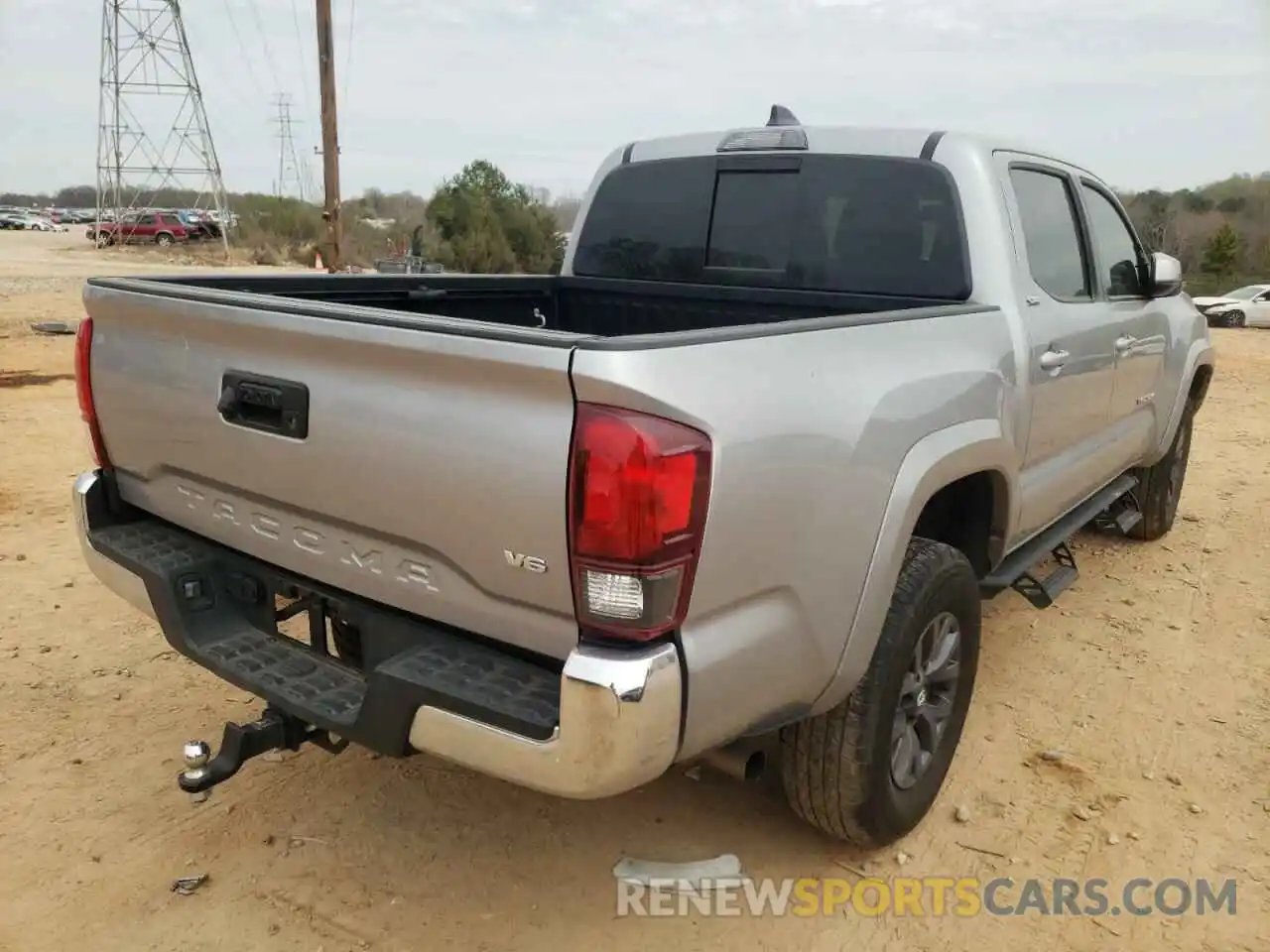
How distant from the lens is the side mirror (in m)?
4.32

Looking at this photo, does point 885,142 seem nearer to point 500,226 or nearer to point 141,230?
point 500,226

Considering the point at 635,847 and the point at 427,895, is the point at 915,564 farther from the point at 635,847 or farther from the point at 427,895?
the point at 427,895

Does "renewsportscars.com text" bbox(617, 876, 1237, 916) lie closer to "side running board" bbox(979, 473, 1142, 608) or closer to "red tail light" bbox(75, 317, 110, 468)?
"side running board" bbox(979, 473, 1142, 608)

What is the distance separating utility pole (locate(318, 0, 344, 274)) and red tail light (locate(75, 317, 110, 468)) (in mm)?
13328

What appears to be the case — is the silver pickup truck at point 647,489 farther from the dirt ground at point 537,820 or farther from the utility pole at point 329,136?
the utility pole at point 329,136

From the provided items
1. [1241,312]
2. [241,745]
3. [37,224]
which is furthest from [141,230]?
[241,745]

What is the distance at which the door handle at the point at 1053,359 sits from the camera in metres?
3.32

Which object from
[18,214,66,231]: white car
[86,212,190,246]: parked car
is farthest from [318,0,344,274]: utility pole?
[18,214,66,231]: white car

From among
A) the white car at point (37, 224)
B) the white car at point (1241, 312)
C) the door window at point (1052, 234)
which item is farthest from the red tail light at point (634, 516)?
the white car at point (37, 224)

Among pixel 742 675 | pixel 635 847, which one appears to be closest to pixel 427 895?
pixel 635 847

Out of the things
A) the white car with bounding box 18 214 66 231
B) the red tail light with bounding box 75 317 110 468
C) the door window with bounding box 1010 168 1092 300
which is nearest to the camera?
the red tail light with bounding box 75 317 110 468

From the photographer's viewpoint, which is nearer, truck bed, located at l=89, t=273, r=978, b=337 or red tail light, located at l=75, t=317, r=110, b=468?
red tail light, located at l=75, t=317, r=110, b=468

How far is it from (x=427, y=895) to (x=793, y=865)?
1.00m

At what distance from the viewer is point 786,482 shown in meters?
2.10
